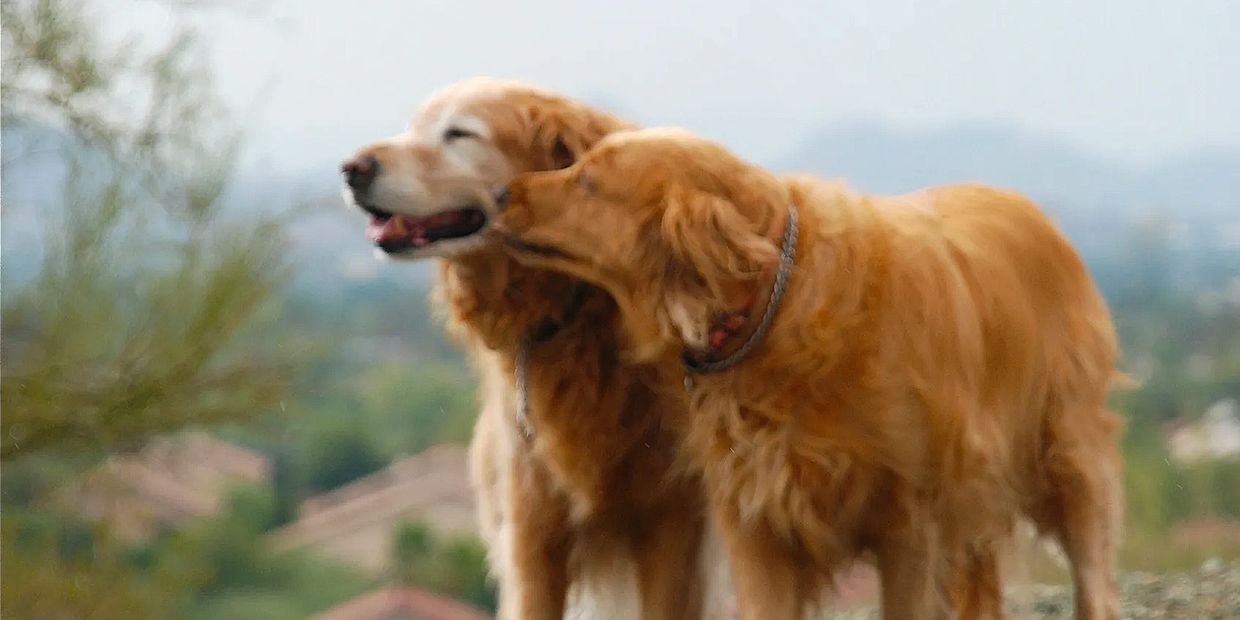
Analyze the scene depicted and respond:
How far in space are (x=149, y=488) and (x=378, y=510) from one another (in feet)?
14.4

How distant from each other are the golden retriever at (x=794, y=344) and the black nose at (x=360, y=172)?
14.4 inches

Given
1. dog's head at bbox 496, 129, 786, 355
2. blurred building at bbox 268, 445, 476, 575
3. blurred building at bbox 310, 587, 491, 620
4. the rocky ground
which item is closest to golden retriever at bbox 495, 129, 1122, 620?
dog's head at bbox 496, 129, 786, 355

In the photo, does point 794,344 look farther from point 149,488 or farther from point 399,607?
point 399,607

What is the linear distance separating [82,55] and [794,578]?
382 centimetres

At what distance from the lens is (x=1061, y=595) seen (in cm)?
529

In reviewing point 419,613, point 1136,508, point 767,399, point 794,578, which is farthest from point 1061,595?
point 419,613

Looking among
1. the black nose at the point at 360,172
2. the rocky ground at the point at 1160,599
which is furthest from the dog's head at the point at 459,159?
the rocky ground at the point at 1160,599

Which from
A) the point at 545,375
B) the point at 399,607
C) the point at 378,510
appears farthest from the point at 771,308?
the point at 378,510

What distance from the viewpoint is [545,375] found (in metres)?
3.60

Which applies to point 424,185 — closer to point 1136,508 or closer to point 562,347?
point 562,347

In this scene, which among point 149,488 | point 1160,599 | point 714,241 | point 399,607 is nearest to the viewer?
point 714,241

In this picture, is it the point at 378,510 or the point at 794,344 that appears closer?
the point at 794,344

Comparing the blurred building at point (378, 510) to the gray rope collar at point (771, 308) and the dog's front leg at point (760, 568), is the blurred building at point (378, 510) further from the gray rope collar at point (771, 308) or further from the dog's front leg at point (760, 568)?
the gray rope collar at point (771, 308)

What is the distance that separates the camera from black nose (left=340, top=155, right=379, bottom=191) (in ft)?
10.8
